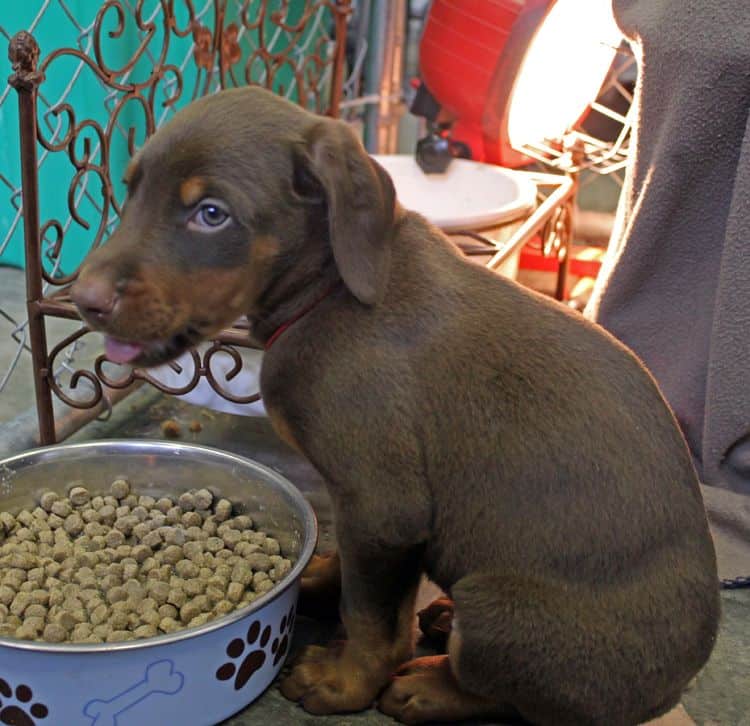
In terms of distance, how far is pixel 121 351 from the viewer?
157 centimetres

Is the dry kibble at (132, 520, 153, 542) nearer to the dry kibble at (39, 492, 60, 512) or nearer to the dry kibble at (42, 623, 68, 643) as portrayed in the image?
the dry kibble at (39, 492, 60, 512)

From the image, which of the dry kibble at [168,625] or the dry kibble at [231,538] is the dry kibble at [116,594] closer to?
the dry kibble at [168,625]

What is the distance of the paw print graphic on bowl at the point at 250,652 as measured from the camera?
1.70m

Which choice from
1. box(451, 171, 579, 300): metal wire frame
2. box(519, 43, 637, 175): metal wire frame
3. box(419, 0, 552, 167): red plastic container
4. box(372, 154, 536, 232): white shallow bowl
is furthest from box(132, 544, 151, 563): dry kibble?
box(519, 43, 637, 175): metal wire frame

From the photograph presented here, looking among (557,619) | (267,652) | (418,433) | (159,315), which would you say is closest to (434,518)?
(418,433)

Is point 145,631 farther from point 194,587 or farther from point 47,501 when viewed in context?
point 47,501

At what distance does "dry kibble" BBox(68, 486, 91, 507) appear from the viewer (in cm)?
215

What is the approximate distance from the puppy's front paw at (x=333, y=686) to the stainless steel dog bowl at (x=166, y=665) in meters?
0.06

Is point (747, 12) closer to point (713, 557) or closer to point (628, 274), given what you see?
point (628, 274)

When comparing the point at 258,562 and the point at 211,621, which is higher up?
the point at 211,621

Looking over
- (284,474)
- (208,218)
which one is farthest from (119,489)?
(208,218)

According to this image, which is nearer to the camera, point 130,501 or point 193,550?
point 193,550

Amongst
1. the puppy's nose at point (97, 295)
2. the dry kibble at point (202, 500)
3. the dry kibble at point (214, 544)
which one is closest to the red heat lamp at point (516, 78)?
the dry kibble at point (202, 500)

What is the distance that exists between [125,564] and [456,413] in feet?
2.65
